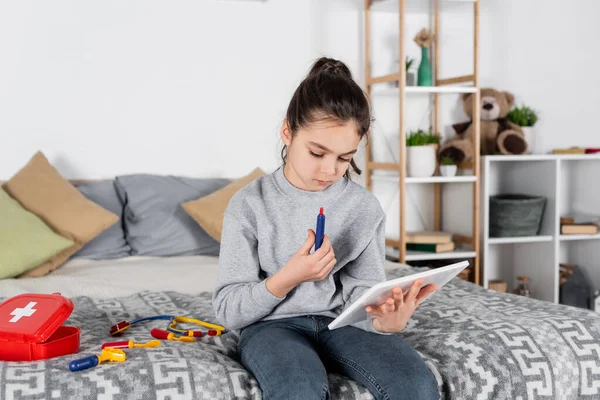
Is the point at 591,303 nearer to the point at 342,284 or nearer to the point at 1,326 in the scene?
the point at 342,284

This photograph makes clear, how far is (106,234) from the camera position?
2799 millimetres

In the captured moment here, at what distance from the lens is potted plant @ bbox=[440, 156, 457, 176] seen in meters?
3.19

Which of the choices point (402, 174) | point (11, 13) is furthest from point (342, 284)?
point (11, 13)

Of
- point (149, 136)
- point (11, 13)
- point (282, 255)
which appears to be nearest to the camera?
point (282, 255)

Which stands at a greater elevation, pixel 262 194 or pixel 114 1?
pixel 114 1

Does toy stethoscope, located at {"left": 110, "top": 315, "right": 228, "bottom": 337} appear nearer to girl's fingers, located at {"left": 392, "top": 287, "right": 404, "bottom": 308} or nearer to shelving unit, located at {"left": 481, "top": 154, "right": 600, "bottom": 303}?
girl's fingers, located at {"left": 392, "top": 287, "right": 404, "bottom": 308}

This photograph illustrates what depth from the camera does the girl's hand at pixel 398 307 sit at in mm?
1377

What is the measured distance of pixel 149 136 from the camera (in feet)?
10.0

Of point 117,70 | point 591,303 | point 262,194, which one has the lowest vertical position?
point 591,303

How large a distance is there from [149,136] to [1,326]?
168cm

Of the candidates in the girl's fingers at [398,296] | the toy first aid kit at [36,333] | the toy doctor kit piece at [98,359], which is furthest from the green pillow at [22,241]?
the girl's fingers at [398,296]

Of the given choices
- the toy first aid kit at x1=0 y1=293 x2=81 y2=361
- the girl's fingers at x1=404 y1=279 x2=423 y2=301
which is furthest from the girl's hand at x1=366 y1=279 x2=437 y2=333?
the toy first aid kit at x1=0 y1=293 x2=81 y2=361

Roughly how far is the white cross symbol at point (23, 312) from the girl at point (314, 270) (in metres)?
0.37

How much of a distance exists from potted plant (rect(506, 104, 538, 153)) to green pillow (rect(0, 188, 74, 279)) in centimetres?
203
